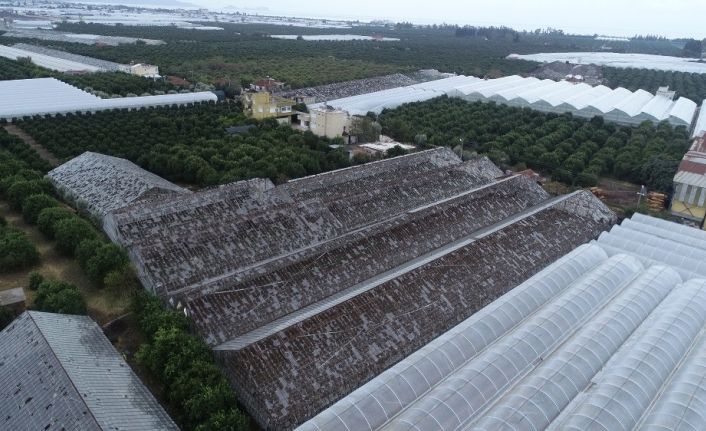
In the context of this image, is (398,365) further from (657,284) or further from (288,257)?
(657,284)

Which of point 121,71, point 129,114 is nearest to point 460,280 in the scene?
point 129,114

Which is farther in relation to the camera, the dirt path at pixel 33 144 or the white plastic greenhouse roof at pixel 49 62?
the white plastic greenhouse roof at pixel 49 62

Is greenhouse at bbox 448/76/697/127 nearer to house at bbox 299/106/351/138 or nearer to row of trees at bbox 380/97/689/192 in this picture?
row of trees at bbox 380/97/689/192

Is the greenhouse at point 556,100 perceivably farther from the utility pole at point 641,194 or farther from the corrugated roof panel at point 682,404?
the corrugated roof panel at point 682,404

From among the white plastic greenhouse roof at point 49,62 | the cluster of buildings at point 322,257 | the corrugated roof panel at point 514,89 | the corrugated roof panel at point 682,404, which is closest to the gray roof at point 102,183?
the cluster of buildings at point 322,257

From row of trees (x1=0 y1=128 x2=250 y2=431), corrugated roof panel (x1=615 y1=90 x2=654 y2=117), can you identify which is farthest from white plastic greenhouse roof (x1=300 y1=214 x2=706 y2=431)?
corrugated roof panel (x1=615 y1=90 x2=654 y2=117)

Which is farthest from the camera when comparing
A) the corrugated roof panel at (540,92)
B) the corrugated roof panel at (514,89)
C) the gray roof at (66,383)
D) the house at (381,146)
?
the corrugated roof panel at (514,89)

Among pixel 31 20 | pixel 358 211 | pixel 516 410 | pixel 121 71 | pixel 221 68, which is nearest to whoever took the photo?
pixel 516 410
